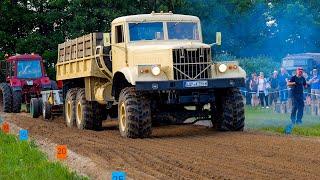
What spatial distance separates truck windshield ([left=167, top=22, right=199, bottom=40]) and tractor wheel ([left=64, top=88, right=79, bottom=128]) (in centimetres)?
415

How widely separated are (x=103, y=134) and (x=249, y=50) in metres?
38.8

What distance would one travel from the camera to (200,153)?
12.1 m

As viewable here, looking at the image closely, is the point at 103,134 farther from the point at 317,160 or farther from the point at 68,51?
the point at 317,160

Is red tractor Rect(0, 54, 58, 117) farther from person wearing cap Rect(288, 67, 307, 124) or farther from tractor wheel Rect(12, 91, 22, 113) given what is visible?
person wearing cap Rect(288, 67, 307, 124)

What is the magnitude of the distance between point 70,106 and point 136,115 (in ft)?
17.9

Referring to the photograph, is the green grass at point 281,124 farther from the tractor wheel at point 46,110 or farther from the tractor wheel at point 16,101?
the tractor wheel at point 16,101

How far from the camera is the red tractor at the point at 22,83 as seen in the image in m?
27.5

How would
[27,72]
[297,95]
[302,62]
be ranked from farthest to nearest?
[302,62] → [27,72] → [297,95]

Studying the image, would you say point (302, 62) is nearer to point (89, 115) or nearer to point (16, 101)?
point (16, 101)

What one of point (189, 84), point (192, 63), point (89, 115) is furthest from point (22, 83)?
point (189, 84)

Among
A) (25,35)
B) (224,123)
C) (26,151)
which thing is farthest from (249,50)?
(26,151)

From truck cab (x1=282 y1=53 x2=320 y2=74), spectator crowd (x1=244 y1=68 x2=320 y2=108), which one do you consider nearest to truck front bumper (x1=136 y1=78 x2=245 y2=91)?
spectator crowd (x1=244 y1=68 x2=320 y2=108)

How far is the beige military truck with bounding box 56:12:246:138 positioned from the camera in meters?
15.2

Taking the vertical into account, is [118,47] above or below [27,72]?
above
